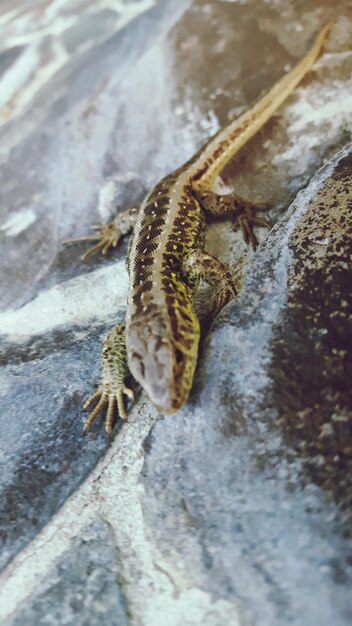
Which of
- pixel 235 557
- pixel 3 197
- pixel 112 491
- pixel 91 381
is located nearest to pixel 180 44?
pixel 3 197

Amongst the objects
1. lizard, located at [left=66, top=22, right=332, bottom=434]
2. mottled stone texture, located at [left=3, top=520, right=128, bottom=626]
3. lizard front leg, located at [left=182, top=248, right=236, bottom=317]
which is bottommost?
mottled stone texture, located at [left=3, top=520, right=128, bottom=626]

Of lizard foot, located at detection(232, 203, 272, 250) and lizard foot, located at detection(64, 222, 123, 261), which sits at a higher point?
lizard foot, located at detection(64, 222, 123, 261)

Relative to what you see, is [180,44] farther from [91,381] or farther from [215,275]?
[91,381]

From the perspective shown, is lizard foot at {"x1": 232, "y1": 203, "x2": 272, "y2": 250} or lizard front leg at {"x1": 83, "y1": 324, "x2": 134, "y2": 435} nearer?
lizard front leg at {"x1": 83, "y1": 324, "x2": 134, "y2": 435}

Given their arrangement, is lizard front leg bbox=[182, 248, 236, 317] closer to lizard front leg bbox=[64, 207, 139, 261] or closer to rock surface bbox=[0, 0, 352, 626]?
rock surface bbox=[0, 0, 352, 626]

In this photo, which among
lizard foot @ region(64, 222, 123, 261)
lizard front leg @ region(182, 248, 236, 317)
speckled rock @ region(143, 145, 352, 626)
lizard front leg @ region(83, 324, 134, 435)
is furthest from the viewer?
lizard foot @ region(64, 222, 123, 261)

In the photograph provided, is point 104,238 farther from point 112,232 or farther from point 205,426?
point 205,426

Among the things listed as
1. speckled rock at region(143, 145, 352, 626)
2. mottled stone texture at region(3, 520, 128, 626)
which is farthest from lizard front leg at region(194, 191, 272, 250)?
mottled stone texture at region(3, 520, 128, 626)

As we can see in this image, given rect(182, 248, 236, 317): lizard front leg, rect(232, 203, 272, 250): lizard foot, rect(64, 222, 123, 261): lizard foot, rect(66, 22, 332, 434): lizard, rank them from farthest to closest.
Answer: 1. rect(64, 222, 123, 261): lizard foot
2. rect(232, 203, 272, 250): lizard foot
3. rect(182, 248, 236, 317): lizard front leg
4. rect(66, 22, 332, 434): lizard
